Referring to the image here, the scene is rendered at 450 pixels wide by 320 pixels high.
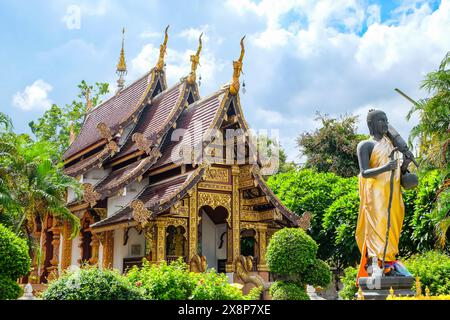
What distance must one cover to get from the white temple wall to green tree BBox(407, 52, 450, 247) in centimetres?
814

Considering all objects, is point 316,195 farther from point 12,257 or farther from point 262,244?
Result: point 12,257

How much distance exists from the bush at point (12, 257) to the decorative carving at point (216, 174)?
7.25 metres

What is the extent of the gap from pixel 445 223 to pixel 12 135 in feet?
37.5

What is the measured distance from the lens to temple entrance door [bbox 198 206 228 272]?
18250 mm

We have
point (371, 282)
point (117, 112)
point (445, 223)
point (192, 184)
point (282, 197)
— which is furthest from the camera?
point (282, 197)

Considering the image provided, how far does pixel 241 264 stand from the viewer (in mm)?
16234

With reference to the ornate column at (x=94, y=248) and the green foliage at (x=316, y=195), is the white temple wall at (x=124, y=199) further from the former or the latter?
the green foliage at (x=316, y=195)

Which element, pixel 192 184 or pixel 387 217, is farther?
pixel 192 184

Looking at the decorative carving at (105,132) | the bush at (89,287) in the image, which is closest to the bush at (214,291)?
the bush at (89,287)

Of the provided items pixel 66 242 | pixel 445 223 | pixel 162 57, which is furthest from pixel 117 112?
pixel 445 223

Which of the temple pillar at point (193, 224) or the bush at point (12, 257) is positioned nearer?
the bush at point (12, 257)

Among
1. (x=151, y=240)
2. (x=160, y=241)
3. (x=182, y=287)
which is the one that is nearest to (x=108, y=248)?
(x=151, y=240)

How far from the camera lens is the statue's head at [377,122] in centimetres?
952
